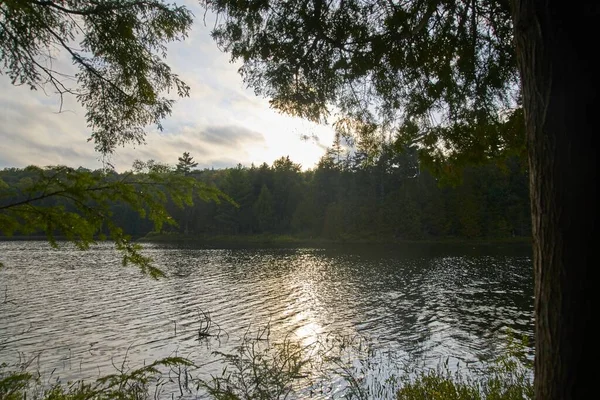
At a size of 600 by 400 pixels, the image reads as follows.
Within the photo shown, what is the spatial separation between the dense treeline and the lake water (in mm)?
37971

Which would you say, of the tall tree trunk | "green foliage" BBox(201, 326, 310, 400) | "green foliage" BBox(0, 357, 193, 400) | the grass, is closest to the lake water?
the grass

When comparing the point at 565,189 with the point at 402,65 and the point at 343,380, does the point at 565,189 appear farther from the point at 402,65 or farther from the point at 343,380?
the point at 343,380

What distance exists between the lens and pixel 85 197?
3.71 metres

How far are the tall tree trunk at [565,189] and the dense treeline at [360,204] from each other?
6543cm

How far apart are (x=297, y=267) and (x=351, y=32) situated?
31289mm

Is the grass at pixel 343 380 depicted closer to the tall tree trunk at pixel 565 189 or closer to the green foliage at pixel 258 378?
the green foliage at pixel 258 378

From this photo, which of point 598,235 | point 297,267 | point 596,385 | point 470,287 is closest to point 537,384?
point 596,385

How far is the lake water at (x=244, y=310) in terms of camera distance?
42.2 ft

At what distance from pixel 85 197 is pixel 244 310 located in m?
16.1

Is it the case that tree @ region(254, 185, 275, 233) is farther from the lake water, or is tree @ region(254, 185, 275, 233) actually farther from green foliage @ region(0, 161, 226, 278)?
green foliage @ region(0, 161, 226, 278)

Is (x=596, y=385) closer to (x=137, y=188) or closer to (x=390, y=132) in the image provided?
(x=137, y=188)

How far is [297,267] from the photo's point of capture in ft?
120

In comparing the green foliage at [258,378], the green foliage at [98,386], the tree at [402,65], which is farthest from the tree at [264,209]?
the tree at [402,65]

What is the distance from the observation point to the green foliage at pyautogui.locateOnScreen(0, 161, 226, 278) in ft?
11.7
